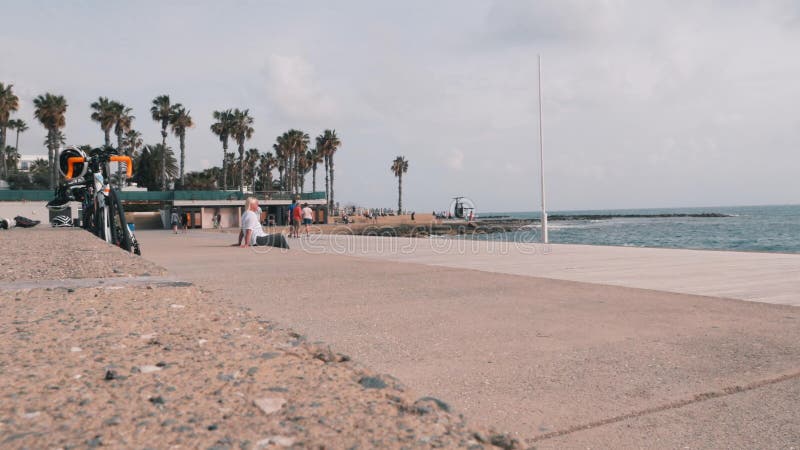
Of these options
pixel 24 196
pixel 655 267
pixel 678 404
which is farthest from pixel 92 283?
pixel 24 196

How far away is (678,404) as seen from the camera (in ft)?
9.84

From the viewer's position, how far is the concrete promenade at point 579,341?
278cm

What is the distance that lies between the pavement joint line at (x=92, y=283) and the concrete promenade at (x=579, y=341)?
879 mm

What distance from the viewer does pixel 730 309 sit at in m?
A: 5.94

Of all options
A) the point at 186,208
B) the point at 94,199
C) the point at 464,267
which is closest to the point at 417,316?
the point at 464,267

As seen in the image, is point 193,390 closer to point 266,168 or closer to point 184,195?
point 184,195

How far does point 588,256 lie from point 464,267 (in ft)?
12.6

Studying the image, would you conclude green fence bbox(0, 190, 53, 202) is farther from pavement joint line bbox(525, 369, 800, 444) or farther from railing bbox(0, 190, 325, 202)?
pavement joint line bbox(525, 369, 800, 444)

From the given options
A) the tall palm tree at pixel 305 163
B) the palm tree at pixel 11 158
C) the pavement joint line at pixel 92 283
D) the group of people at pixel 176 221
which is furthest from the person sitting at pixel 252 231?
Answer: the palm tree at pixel 11 158

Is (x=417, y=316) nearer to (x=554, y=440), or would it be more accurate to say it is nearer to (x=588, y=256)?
(x=554, y=440)

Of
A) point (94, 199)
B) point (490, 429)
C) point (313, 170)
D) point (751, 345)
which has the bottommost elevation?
point (751, 345)

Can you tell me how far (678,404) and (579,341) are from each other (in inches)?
57.7

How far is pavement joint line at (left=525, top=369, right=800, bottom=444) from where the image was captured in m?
2.62

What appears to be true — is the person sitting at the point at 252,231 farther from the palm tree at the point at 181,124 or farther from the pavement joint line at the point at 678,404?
the palm tree at the point at 181,124
